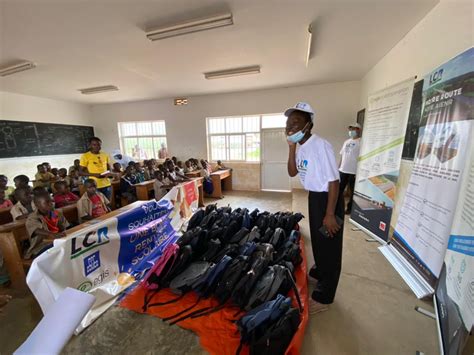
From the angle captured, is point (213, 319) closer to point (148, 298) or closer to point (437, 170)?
point (148, 298)

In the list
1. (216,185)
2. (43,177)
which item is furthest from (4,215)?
(216,185)

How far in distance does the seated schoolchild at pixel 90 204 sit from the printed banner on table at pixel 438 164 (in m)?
3.82

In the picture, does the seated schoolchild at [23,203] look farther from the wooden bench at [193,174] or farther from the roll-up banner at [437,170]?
the roll-up banner at [437,170]

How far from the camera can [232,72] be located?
400cm

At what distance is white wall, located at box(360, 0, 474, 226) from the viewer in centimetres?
172

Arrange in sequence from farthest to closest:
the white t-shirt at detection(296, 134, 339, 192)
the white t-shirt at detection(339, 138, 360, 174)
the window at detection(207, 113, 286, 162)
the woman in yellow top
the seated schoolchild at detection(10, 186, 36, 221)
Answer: the window at detection(207, 113, 286, 162), the white t-shirt at detection(339, 138, 360, 174), the woman in yellow top, the seated schoolchild at detection(10, 186, 36, 221), the white t-shirt at detection(296, 134, 339, 192)

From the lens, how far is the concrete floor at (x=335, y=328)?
4.44ft

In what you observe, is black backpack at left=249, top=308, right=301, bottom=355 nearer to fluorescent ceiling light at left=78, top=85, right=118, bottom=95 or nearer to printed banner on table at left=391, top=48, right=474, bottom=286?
printed banner on table at left=391, top=48, right=474, bottom=286

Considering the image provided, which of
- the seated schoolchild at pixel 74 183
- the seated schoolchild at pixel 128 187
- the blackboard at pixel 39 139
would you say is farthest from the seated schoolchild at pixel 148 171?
the blackboard at pixel 39 139

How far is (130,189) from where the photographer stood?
431 cm

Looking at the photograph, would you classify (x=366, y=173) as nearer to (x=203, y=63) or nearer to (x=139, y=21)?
(x=203, y=63)

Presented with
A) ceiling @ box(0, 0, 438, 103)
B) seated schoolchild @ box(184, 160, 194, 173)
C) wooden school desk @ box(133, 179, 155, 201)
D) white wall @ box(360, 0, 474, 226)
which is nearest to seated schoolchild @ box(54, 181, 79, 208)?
wooden school desk @ box(133, 179, 155, 201)

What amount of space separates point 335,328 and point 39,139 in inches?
328

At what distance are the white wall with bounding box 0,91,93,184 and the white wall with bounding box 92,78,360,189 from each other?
2.59ft
